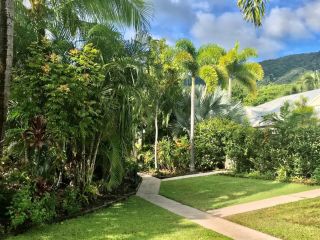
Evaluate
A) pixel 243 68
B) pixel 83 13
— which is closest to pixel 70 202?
pixel 83 13

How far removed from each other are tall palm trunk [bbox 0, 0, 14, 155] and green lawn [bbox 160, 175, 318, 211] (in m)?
5.16

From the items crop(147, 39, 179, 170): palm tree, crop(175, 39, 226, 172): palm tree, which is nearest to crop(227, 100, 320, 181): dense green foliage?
crop(175, 39, 226, 172): palm tree

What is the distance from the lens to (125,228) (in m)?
7.72

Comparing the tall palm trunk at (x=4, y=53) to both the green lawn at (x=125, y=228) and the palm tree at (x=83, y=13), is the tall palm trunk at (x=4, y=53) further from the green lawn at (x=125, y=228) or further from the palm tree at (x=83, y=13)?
the palm tree at (x=83, y=13)

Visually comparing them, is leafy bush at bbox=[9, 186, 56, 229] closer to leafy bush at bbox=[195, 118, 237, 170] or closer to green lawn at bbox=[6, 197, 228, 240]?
green lawn at bbox=[6, 197, 228, 240]

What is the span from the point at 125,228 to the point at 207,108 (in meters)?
15.4

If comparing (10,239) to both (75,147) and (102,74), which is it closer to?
(75,147)

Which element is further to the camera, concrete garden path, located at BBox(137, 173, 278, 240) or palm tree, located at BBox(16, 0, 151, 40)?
palm tree, located at BBox(16, 0, 151, 40)

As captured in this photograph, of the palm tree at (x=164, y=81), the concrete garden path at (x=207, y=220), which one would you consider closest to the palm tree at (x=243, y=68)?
the palm tree at (x=164, y=81)

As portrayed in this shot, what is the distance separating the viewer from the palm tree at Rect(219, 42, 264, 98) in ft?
86.6

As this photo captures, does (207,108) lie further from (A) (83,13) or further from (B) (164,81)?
(A) (83,13)

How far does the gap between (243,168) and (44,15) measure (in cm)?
1096

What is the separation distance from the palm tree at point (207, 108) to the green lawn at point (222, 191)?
6883 millimetres

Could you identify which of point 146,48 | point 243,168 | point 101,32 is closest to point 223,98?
point 243,168
